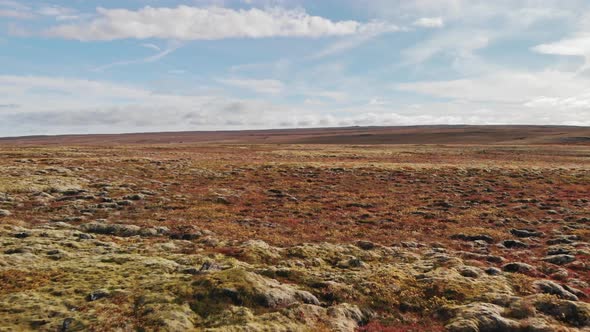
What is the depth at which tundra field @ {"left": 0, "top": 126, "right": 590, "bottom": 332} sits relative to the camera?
12.6m

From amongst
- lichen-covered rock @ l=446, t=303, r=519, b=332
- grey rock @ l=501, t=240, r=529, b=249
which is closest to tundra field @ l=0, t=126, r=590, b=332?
lichen-covered rock @ l=446, t=303, r=519, b=332

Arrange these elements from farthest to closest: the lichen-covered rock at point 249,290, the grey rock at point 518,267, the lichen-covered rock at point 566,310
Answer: the grey rock at point 518,267 < the lichen-covered rock at point 249,290 < the lichen-covered rock at point 566,310

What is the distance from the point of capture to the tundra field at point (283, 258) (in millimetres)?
12648

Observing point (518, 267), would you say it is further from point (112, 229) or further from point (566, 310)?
point (112, 229)

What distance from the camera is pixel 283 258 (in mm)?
19016

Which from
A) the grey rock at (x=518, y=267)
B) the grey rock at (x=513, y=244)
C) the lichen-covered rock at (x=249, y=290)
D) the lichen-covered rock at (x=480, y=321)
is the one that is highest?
the lichen-covered rock at (x=249, y=290)

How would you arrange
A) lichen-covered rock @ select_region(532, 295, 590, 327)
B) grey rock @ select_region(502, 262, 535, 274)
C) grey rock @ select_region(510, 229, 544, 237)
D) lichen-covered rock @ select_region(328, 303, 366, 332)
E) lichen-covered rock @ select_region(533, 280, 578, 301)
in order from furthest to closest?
grey rock @ select_region(510, 229, 544, 237) < grey rock @ select_region(502, 262, 535, 274) < lichen-covered rock @ select_region(533, 280, 578, 301) < lichen-covered rock @ select_region(532, 295, 590, 327) < lichen-covered rock @ select_region(328, 303, 366, 332)

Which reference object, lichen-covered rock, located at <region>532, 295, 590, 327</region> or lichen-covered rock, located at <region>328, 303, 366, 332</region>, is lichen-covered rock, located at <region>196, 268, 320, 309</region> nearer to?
lichen-covered rock, located at <region>328, 303, 366, 332</region>

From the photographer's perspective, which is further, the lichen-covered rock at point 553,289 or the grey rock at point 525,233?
the grey rock at point 525,233

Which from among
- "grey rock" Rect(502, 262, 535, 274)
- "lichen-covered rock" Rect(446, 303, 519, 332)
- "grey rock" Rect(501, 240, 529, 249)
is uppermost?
"lichen-covered rock" Rect(446, 303, 519, 332)

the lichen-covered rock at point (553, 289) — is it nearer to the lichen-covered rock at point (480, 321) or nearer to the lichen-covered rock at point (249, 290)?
the lichen-covered rock at point (480, 321)

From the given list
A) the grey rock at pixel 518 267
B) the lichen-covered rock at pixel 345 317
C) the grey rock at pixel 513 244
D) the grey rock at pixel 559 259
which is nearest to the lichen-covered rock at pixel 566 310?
the grey rock at pixel 518 267

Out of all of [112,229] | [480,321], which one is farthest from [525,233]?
[112,229]

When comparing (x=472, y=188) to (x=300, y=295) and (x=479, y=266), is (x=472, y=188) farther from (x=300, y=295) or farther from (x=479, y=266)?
(x=300, y=295)
